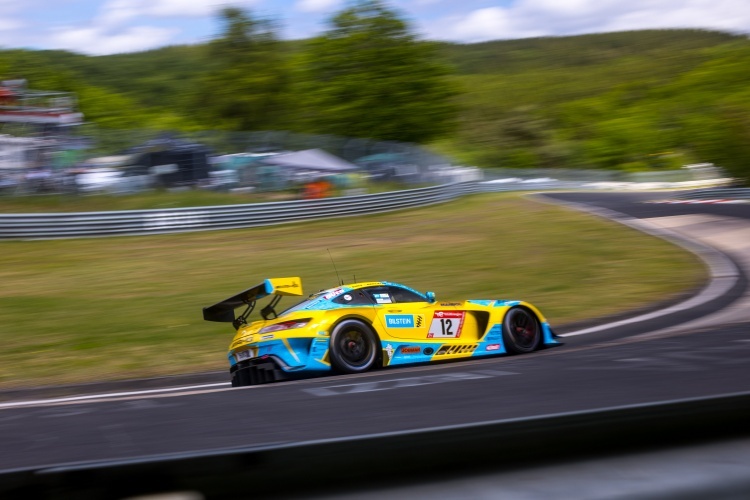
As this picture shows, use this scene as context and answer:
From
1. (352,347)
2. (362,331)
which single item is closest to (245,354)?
(352,347)

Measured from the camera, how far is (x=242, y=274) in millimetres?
16578

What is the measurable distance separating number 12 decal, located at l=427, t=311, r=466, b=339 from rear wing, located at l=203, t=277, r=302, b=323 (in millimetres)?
1430

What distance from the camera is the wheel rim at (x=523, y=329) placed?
882 centimetres

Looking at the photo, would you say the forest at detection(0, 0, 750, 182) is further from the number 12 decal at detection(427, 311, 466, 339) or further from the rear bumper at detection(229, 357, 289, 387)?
the rear bumper at detection(229, 357, 289, 387)

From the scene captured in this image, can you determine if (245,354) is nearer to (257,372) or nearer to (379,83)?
(257,372)

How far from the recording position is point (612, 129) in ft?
295

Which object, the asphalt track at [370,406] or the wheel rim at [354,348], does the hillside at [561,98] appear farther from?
the asphalt track at [370,406]

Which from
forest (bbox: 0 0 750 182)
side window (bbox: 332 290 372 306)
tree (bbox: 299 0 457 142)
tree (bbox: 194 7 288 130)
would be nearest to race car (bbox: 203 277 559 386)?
side window (bbox: 332 290 372 306)

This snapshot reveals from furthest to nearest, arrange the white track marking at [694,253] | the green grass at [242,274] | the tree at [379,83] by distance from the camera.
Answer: the tree at [379,83]
the white track marking at [694,253]
the green grass at [242,274]

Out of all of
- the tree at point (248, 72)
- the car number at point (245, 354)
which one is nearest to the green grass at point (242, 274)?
the car number at point (245, 354)

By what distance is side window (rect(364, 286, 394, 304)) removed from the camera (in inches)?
333

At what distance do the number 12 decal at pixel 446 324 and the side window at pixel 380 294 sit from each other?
1.65 feet

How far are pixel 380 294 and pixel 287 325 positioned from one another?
1099 mm

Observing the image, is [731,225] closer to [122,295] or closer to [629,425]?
[122,295]
